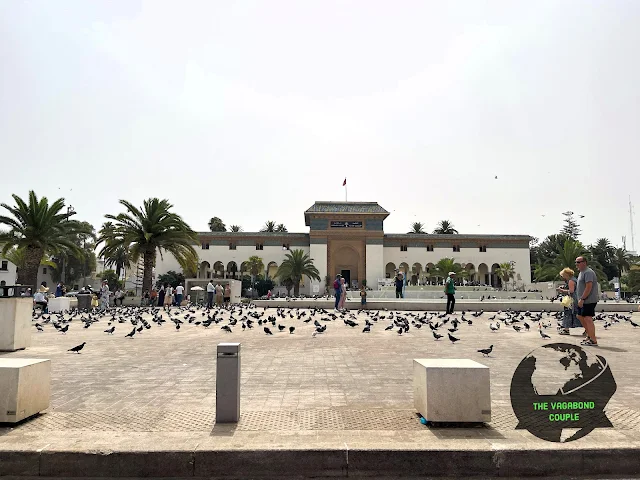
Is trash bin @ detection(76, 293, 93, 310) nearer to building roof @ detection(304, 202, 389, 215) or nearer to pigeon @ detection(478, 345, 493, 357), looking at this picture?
pigeon @ detection(478, 345, 493, 357)

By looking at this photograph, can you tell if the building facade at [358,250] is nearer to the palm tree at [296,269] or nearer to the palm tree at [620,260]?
the palm tree at [296,269]

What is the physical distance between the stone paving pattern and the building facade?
151ft

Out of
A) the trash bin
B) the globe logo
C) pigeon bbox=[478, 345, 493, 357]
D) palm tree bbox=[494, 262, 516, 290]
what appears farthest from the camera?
palm tree bbox=[494, 262, 516, 290]

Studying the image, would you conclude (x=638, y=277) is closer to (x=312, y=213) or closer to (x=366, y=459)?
(x=312, y=213)

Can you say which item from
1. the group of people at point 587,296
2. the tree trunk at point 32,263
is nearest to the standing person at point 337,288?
the group of people at point 587,296

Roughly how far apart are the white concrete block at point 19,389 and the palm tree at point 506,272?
2305 inches

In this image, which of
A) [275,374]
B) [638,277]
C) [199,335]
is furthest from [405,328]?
[638,277]

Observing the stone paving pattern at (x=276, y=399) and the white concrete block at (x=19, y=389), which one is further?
the white concrete block at (x=19, y=389)

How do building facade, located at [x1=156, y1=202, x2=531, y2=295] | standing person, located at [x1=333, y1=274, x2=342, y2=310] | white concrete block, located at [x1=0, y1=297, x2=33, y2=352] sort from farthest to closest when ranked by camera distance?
building facade, located at [x1=156, y1=202, x2=531, y2=295], standing person, located at [x1=333, y1=274, x2=342, y2=310], white concrete block, located at [x1=0, y1=297, x2=33, y2=352]

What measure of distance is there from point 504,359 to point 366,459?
5175mm

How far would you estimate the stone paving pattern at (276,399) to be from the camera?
3.68m

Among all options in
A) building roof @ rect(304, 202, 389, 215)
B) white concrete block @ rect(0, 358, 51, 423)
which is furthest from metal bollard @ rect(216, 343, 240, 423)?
building roof @ rect(304, 202, 389, 215)

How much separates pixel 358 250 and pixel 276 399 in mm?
51702

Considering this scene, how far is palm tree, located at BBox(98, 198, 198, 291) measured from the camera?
26.6 m
